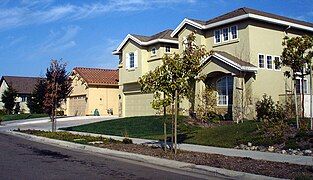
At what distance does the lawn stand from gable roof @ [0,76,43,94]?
138 ft

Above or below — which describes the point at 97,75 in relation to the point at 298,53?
above

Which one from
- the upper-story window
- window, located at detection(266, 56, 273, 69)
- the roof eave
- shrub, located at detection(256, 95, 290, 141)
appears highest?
the roof eave

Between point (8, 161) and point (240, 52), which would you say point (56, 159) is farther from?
point (240, 52)

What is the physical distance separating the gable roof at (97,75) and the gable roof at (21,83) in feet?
72.5

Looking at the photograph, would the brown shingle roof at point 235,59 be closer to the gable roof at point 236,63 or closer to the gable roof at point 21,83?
the gable roof at point 236,63

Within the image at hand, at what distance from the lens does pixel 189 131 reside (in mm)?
22312

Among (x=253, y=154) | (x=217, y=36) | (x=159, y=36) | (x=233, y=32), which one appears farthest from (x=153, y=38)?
(x=253, y=154)

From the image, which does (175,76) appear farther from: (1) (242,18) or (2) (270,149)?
(1) (242,18)

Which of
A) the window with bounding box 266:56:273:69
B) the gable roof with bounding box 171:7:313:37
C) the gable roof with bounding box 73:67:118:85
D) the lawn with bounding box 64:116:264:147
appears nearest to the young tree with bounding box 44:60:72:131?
the lawn with bounding box 64:116:264:147

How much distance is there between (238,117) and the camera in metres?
25.0

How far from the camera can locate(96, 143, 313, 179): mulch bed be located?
10587mm

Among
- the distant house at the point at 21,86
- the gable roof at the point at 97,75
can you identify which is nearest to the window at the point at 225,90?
the gable roof at the point at 97,75

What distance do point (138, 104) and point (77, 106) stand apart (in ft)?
46.3

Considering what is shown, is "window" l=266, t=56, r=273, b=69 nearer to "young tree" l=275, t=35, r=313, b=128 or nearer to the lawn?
the lawn
